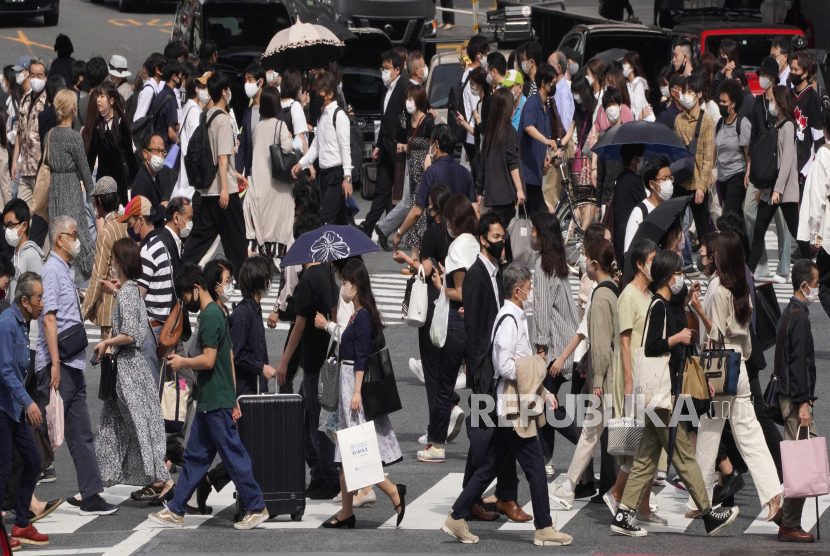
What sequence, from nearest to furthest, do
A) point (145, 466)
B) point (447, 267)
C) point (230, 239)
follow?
point (145, 466)
point (447, 267)
point (230, 239)

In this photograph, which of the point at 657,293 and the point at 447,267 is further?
the point at 447,267

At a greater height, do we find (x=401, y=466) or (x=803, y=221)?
(x=803, y=221)

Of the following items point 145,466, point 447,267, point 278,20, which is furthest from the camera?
point 278,20

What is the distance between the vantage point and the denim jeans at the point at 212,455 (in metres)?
8.78

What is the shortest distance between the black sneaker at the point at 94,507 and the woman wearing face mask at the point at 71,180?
517 cm

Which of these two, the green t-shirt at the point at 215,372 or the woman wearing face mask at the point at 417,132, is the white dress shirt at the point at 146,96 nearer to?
the woman wearing face mask at the point at 417,132

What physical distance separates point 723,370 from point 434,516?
209 cm

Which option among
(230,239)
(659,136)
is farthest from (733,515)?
(230,239)

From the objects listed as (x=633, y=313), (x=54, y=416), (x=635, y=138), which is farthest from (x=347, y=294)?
(x=635, y=138)

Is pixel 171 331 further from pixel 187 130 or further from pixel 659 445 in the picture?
pixel 187 130

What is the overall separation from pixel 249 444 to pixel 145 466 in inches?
30.7

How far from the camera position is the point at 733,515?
28.9 feet

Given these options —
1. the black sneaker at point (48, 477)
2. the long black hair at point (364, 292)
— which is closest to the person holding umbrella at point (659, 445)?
the long black hair at point (364, 292)

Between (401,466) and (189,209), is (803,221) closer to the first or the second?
(401,466)
